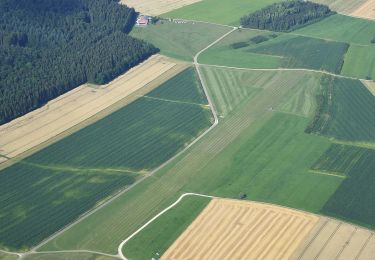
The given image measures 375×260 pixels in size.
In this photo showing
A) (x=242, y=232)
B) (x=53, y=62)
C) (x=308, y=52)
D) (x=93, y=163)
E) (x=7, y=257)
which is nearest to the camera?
(x=7, y=257)

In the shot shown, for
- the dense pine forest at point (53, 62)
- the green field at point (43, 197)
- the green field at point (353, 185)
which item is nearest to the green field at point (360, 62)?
the green field at point (353, 185)

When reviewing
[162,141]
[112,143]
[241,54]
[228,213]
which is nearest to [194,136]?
[162,141]

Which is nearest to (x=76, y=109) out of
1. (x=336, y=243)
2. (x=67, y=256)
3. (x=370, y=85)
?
(x=67, y=256)

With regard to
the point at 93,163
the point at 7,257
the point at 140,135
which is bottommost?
the point at 7,257

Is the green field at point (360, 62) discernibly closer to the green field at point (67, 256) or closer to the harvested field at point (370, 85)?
the harvested field at point (370, 85)

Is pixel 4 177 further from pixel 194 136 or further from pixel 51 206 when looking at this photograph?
pixel 194 136

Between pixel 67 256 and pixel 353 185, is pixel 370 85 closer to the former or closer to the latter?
pixel 353 185
